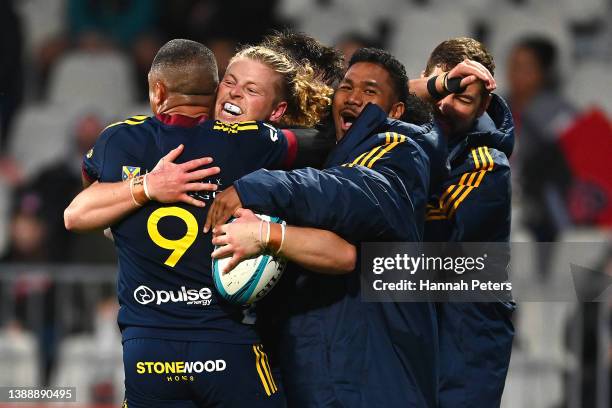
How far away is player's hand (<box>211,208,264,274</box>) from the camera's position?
385cm

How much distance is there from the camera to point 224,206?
390cm

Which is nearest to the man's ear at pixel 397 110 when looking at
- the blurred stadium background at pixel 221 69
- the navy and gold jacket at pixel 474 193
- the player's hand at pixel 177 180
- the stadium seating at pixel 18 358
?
the navy and gold jacket at pixel 474 193

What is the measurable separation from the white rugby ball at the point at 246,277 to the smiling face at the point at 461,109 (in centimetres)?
101

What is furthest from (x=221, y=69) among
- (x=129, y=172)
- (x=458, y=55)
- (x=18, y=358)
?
(x=129, y=172)

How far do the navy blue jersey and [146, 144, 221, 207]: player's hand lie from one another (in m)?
0.05

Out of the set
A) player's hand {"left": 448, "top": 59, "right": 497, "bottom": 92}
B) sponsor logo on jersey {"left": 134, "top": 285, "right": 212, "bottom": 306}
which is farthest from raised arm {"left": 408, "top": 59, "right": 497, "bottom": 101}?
sponsor logo on jersey {"left": 134, "top": 285, "right": 212, "bottom": 306}

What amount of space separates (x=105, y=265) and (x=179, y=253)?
4887 millimetres

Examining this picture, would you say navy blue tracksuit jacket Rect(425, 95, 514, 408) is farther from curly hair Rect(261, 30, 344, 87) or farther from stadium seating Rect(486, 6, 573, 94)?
stadium seating Rect(486, 6, 573, 94)

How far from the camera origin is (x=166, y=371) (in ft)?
13.2

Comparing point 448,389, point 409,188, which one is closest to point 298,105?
point 409,188

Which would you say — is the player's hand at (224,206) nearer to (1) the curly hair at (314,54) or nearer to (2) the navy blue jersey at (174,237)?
(2) the navy blue jersey at (174,237)

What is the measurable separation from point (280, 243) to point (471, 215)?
1.01 meters

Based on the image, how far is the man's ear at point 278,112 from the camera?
14.5 feet

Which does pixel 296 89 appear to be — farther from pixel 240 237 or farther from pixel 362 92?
pixel 240 237
